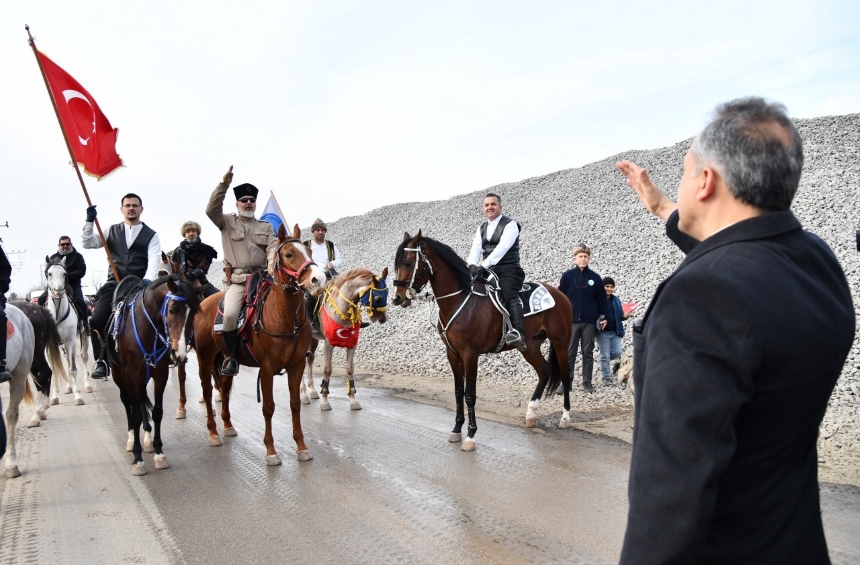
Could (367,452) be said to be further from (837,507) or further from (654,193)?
(654,193)

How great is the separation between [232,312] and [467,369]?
2.92 meters

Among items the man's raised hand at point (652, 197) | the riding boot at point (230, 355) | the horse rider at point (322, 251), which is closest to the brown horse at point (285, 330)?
the riding boot at point (230, 355)

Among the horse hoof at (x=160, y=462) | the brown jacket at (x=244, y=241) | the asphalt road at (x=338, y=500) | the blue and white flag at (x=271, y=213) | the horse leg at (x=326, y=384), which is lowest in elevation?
the asphalt road at (x=338, y=500)

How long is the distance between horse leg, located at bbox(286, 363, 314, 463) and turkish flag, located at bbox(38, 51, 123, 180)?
378 cm

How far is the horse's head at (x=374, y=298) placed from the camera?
9.32m

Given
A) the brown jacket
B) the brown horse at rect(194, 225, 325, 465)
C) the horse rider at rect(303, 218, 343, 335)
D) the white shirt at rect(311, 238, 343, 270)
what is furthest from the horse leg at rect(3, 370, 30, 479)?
the white shirt at rect(311, 238, 343, 270)

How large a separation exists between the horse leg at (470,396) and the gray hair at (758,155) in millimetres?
5753

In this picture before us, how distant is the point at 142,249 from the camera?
796 cm

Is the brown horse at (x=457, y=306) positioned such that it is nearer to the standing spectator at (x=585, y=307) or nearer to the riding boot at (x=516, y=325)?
the riding boot at (x=516, y=325)

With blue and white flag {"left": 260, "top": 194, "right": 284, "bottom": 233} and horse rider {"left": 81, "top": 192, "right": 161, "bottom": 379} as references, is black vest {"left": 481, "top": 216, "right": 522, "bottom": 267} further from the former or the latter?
blue and white flag {"left": 260, "top": 194, "right": 284, "bottom": 233}

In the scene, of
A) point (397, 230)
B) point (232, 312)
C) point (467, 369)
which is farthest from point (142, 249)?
point (397, 230)

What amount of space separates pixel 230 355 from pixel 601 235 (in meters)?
16.8

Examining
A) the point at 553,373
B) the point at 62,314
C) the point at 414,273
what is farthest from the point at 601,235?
the point at 62,314

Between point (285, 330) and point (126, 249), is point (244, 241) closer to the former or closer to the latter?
point (285, 330)
